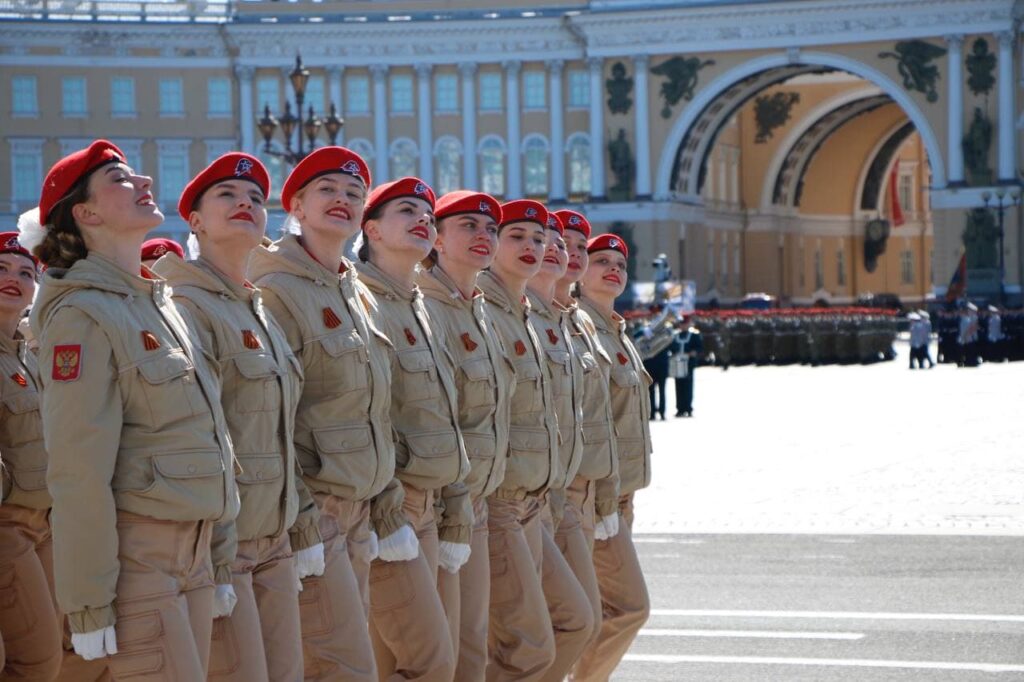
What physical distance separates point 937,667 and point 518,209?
119 inches

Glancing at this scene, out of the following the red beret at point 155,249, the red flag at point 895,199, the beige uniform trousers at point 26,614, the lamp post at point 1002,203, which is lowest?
the beige uniform trousers at point 26,614

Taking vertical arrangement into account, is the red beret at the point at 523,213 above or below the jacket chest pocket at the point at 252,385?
above

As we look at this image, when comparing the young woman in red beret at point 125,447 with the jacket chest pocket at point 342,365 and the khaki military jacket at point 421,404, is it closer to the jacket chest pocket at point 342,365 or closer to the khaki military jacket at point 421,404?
the jacket chest pocket at point 342,365

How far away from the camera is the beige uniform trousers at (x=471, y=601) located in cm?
691

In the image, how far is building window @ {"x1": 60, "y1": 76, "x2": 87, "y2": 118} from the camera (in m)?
68.4

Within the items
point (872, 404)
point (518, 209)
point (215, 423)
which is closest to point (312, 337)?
point (215, 423)

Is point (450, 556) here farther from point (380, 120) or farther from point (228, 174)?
point (380, 120)

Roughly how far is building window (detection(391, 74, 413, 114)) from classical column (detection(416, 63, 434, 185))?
1.08ft

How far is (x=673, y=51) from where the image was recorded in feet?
219

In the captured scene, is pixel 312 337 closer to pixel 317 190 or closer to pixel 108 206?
pixel 317 190

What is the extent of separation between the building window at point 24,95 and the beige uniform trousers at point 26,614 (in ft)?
209

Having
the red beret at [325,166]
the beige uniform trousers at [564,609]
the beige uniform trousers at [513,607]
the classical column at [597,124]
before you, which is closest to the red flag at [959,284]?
the classical column at [597,124]

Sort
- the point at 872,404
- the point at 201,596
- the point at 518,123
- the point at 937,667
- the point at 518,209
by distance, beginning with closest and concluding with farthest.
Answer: the point at 201,596 → the point at 518,209 → the point at 937,667 → the point at 872,404 → the point at 518,123

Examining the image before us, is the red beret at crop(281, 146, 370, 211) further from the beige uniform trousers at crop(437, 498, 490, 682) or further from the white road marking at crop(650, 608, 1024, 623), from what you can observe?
the white road marking at crop(650, 608, 1024, 623)
